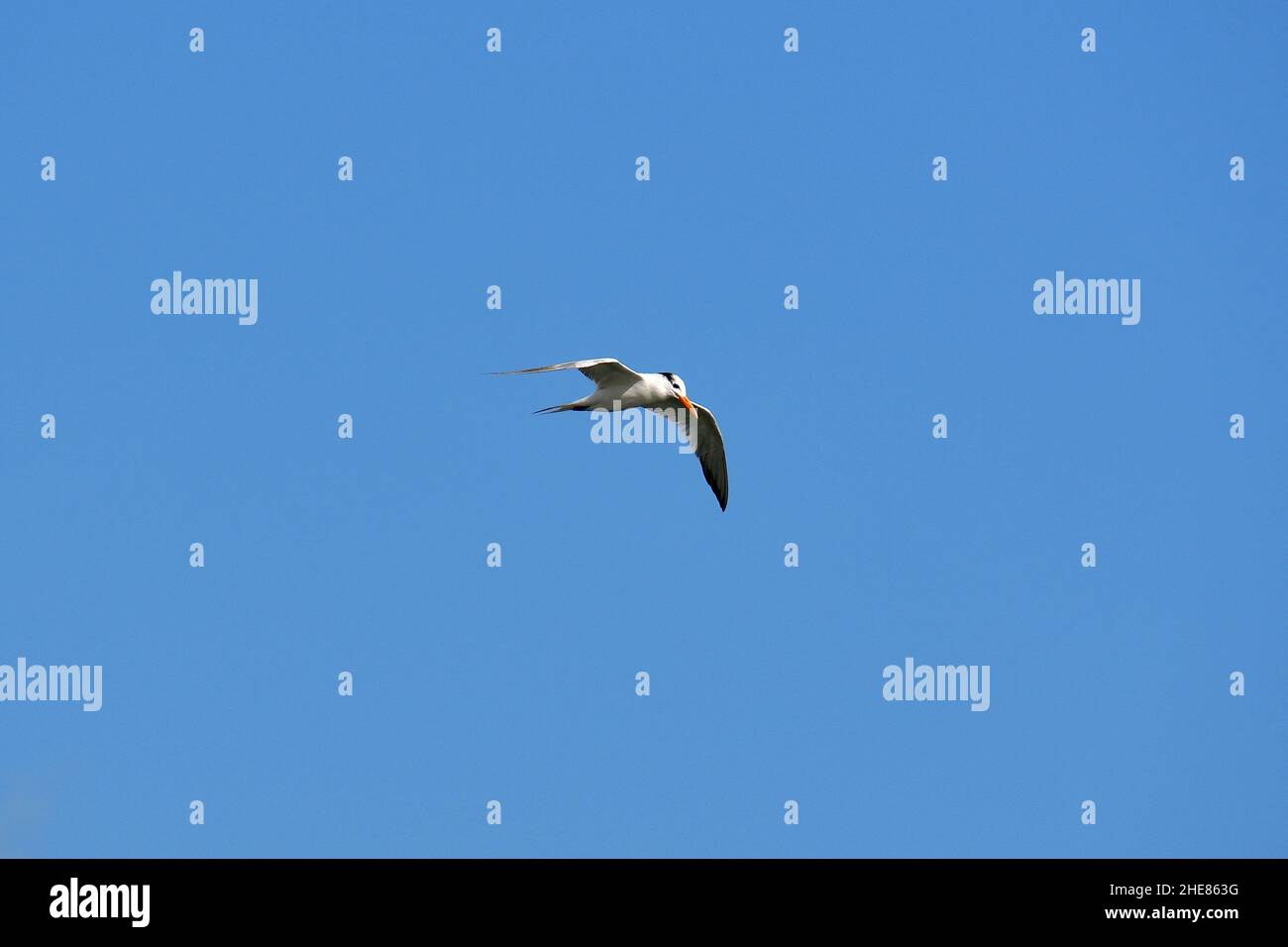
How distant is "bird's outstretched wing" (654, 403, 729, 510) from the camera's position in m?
38.7

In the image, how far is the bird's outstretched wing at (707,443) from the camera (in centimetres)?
3866

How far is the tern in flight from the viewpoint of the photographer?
3556cm

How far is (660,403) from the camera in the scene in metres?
37.2

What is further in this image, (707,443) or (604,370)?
(707,443)

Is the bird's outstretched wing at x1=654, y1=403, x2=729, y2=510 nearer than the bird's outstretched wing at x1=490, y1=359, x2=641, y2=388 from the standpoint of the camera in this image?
No

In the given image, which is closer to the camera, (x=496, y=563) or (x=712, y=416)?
(x=712, y=416)

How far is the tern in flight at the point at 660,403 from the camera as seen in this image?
Answer: 1400 inches

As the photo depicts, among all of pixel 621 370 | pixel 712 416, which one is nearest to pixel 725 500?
pixel 712 416

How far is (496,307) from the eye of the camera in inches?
1597

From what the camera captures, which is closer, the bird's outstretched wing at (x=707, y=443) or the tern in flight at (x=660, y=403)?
the tern in flight at (x=660, y=403)

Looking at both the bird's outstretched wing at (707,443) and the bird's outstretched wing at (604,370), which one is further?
the bird's outstretched wing at (707,443)

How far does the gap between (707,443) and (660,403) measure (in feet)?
8.32
